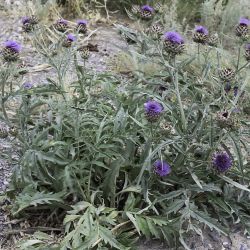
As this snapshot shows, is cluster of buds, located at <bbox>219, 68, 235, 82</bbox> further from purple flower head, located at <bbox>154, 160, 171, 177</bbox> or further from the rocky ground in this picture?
the rocky ground

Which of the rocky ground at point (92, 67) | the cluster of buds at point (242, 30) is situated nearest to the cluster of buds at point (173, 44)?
the cluster of buds at point (242, 30)

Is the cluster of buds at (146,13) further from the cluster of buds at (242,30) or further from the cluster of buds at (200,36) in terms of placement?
the cluster of buds at (242,30)

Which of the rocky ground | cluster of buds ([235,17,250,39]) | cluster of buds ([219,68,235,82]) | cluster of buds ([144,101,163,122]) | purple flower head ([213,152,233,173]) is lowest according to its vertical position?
the rocky ground

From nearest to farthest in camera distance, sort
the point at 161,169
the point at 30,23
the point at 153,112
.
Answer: the point at 153,112
the point at 161,169
the point at 30,23

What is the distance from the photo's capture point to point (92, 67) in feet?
16.3

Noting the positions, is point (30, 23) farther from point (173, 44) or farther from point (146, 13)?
point (173, 44)

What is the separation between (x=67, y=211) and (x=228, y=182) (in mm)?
835

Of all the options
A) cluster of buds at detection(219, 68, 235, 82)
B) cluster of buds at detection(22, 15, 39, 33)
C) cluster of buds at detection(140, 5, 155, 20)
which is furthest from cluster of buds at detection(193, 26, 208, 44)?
cluster of buds at detection(22, 15, 39, 33)

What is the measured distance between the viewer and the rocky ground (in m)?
2.83

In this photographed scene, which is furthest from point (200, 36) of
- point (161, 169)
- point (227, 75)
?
point (161, 169)

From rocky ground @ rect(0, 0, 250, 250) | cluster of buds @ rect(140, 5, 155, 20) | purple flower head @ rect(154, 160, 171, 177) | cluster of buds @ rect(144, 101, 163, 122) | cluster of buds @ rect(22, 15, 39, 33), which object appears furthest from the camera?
cluster of buds @ rect(140, 5, 155, 20)

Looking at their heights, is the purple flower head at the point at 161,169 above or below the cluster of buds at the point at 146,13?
below

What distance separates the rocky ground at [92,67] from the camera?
2.83m

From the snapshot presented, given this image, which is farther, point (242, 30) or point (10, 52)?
point (242, 30)
